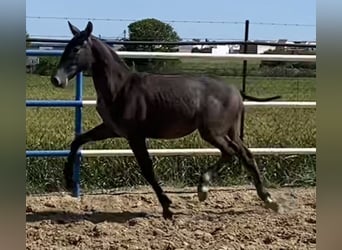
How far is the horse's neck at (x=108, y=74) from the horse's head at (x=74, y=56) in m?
0.12

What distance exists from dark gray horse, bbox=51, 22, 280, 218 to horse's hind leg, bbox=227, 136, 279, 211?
0.02 metres

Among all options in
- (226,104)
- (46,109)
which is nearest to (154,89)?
(226,104)

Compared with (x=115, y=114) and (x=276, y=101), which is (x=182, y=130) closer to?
(x=115, y=114)

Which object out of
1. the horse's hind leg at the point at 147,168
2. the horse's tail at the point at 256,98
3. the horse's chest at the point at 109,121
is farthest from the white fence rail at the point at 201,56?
the horse's hind leg at the point at 147,168

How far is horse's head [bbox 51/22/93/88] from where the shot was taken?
346 cm

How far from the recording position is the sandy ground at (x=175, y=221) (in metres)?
3.53

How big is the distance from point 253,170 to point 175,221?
60 cm

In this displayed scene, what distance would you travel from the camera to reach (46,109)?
4.46 m

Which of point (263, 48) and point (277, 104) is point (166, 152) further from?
point (263, 48)

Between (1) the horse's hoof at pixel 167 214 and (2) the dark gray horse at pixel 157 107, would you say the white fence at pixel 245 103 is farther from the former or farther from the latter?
(1) the horse's hoof at pixel 167 214

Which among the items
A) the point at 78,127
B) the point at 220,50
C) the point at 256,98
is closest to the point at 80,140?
the point at 78,127

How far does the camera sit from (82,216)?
4.09m
